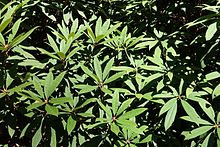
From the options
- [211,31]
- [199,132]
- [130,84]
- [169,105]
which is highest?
[211,31]

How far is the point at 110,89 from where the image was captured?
1706 millimetres

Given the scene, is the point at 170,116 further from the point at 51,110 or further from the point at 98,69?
the point at 51,110

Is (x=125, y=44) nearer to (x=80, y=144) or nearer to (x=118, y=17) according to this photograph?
(x=118, y=17)

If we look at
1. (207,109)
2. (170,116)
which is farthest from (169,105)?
(207,109)

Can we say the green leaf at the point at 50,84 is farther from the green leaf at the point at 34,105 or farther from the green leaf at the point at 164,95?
the green leaf at the point at 164,95

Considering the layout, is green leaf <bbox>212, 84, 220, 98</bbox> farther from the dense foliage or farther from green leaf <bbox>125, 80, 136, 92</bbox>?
green leaf <bbox>125, 80, 136, 92</bbox>

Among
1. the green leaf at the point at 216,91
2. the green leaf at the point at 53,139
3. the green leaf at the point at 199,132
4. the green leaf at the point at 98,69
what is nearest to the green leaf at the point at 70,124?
the green leaf at the point at 53,139

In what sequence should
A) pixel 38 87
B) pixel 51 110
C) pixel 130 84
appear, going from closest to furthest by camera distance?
pixel 51 110 → pixel 38 87 → pixel 130 84

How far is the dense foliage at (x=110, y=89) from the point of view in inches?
63.6

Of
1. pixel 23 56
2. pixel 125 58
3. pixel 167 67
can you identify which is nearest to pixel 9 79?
pixel 23 56

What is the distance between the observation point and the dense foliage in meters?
1.61

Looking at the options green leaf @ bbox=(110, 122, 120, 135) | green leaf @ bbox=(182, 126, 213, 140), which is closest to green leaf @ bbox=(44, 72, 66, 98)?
green leaf @ bbox=(110, 122, 120, 135)

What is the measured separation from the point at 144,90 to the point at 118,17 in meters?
0.75

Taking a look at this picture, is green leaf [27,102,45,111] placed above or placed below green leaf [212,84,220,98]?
above
